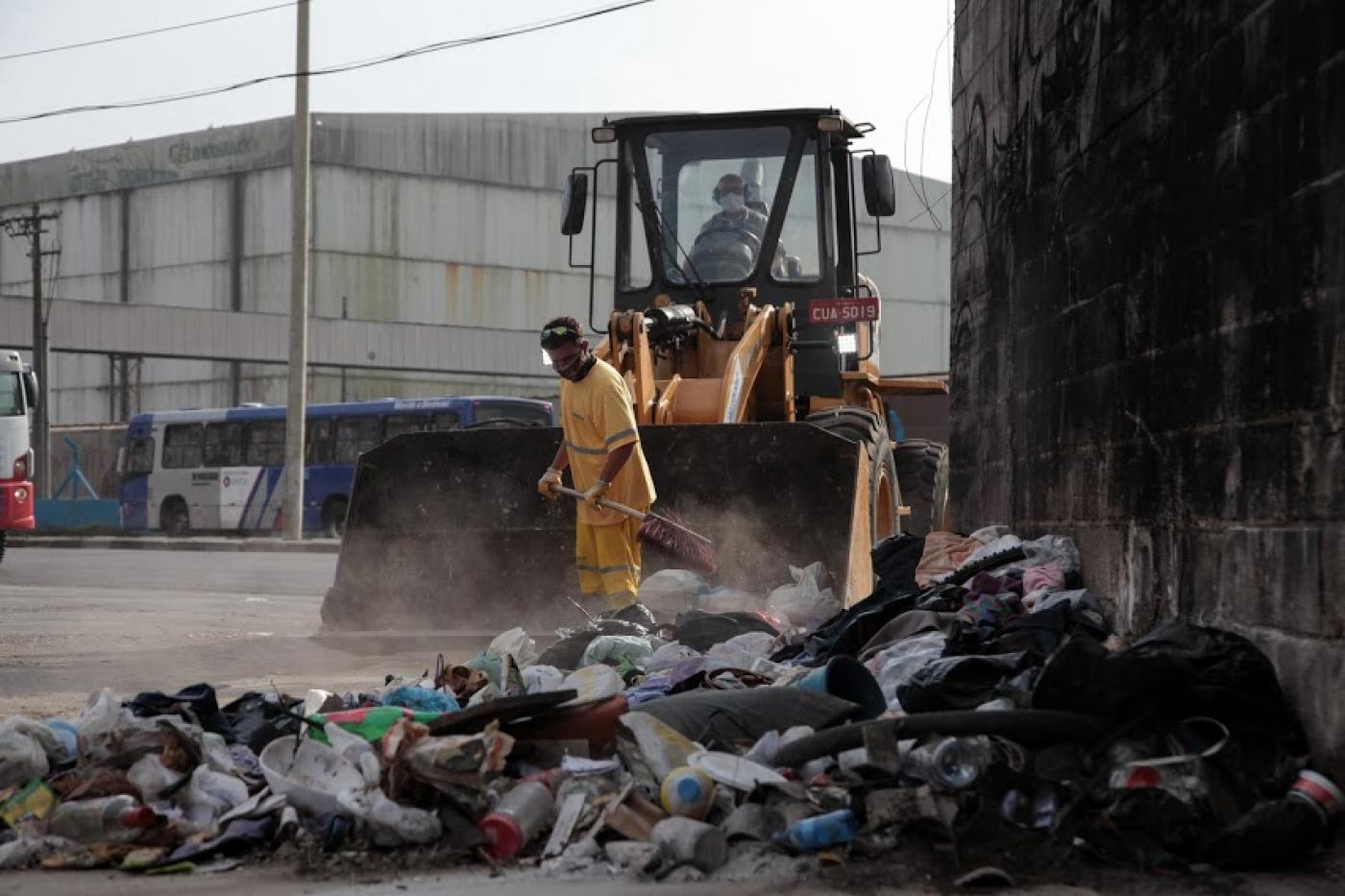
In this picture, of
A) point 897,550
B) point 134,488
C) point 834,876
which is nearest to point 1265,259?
point 834,876

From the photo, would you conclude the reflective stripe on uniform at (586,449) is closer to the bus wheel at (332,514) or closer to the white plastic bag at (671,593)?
the white plastic bag at (671,593)

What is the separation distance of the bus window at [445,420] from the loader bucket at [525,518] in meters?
23.5

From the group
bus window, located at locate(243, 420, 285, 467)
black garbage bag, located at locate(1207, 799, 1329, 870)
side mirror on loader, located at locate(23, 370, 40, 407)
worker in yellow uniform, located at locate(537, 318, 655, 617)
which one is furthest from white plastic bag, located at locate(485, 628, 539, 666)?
bus window, located at locate(243, 420, 285, 467)

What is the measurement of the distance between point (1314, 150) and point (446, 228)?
46928 mm

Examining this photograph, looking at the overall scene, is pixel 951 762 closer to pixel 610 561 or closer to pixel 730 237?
pixel 610 561

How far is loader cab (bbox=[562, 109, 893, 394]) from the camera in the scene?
1102 centimetres

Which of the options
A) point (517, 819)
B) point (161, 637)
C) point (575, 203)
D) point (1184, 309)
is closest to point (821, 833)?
point (517, 819)

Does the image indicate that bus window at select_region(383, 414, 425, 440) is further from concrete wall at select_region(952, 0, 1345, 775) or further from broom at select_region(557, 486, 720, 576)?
concrete wall at select_region(952, 0, 1345, 775)

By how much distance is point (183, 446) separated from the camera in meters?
36.8

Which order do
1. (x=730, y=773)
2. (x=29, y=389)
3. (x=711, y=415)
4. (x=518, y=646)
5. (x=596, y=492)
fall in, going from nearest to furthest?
(x=730, y=773), (x=518, y=646), (x=596, y=492), (x=711, y=415), (x=29, y=389)

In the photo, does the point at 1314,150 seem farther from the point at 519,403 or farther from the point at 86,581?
the point at 519,403

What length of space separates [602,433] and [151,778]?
4246mm

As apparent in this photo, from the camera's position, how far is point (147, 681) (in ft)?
26.6

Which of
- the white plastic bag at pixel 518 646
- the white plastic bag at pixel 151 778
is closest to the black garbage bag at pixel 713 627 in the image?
the white plastic bag at pixel 518 646
